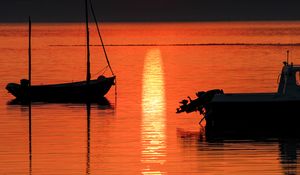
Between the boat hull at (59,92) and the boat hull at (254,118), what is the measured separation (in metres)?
20.5

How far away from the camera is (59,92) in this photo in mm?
68250

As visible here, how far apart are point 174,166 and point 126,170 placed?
1.93m

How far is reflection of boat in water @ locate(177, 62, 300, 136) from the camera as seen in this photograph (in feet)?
159

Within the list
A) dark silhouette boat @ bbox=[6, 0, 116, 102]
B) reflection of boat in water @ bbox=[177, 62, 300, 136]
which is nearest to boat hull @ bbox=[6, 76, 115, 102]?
dark silhouette boat @ bbox=[6, 0, 116, 102]

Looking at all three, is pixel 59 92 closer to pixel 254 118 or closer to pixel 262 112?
pixel 254 118

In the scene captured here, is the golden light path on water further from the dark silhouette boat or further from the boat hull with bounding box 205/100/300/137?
the dark silhouette boat

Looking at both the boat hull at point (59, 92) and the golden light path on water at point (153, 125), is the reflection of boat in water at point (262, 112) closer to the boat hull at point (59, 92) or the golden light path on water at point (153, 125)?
the golden light path on water at point (153, 125)

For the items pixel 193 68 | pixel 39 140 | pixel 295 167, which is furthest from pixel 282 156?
pixel 193 68

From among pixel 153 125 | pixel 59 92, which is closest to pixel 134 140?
pixel 153 125

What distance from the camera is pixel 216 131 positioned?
49.1m

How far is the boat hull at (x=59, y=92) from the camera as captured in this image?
68125 millimetres

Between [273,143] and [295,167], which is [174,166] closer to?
[295,167]

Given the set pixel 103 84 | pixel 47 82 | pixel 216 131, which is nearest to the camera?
pixel 216 131

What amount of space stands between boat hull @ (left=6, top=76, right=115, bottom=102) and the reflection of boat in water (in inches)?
803
